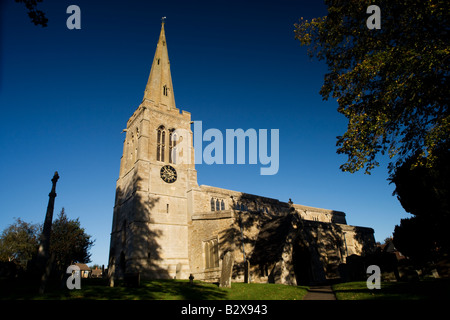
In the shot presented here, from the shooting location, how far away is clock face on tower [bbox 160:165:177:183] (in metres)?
28.9

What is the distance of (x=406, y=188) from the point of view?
2220 centimetres

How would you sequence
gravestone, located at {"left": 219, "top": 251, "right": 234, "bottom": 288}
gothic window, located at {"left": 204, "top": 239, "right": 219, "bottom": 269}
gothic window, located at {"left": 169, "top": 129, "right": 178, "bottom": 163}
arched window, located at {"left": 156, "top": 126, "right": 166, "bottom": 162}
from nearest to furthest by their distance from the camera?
gravestone, located at {"left": 219, "top": 251, "right": 234, "bottom": 288}
gothic window, located at {"left": 204, "top": 239, "right": 219, "bottom": 269}
arched window, located at {"left": 156, "top": 126, "right": 166, "bottom": 162}
gothic window, located at {"left": 169, "top": 129, "right": 178, "bottom": 163}

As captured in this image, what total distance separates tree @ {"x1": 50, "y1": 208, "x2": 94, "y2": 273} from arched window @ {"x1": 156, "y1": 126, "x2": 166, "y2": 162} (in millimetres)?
19346

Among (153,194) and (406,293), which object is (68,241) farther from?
(406,293)

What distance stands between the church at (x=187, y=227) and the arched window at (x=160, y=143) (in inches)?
4.7

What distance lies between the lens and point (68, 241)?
36.0 metres

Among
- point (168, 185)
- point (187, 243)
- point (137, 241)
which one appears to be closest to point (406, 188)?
point (187, 243)

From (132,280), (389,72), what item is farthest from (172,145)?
(389,72)

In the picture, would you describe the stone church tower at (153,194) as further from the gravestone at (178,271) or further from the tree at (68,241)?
the tree at (68,241)

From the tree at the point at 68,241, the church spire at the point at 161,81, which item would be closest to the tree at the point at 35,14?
the church spire at the point at 161,81

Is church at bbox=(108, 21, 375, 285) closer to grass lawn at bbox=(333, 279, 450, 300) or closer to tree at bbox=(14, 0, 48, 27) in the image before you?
grass lawn at bbox=(333, 279, 450, 300)

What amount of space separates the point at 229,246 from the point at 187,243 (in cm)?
619

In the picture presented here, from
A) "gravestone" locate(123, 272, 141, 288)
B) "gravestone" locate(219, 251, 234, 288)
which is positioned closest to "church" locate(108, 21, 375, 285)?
"gravestone" locate(123, 272, 141, 288)

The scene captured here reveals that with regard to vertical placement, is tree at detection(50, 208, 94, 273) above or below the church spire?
below
